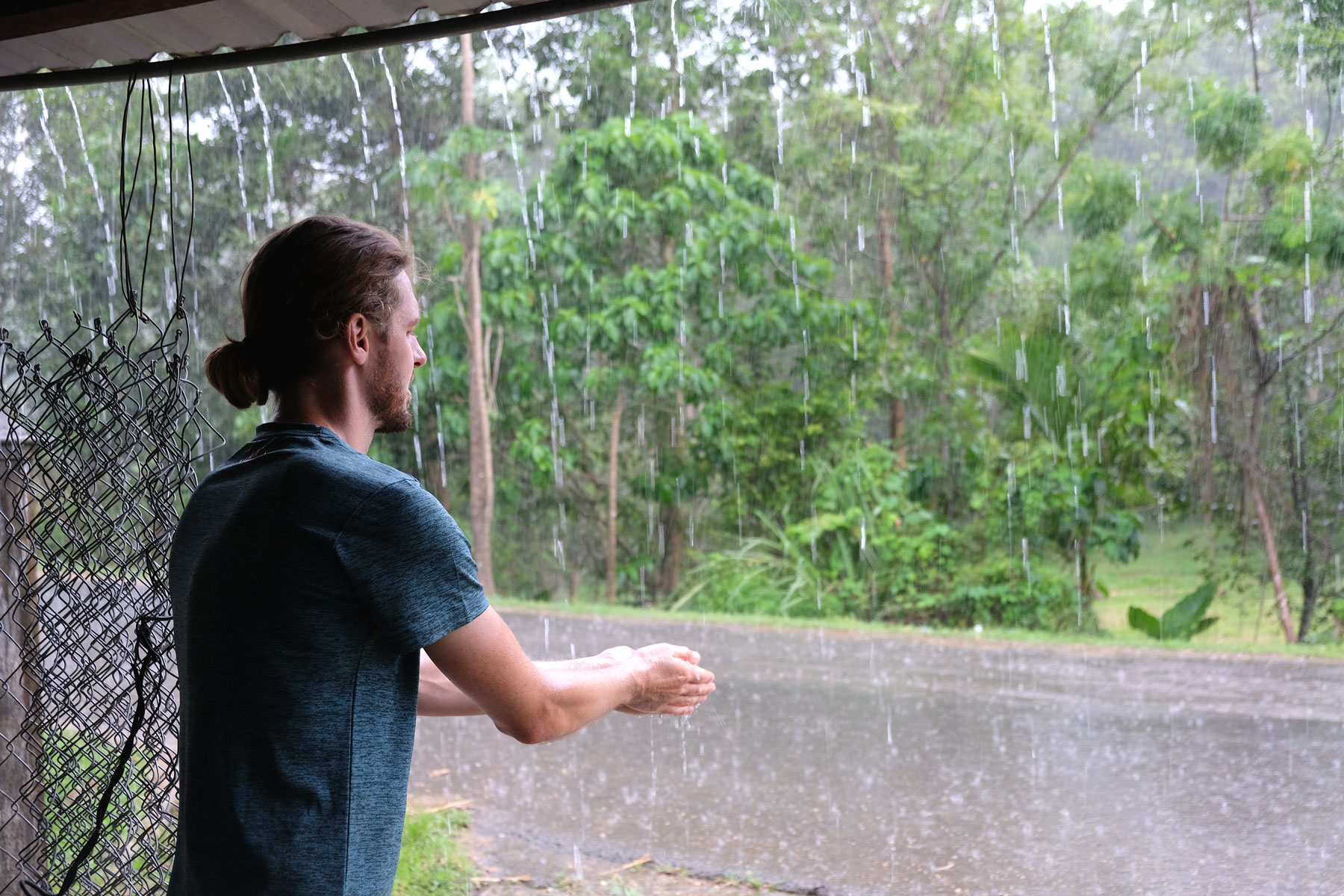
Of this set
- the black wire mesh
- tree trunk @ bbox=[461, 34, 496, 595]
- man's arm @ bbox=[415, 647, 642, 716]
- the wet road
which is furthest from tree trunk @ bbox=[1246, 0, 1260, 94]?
man's arm @ bbox=[415, 647, 642, 716]

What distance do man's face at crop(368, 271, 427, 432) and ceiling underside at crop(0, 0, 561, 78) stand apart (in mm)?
673

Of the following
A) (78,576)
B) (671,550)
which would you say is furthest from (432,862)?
(671,550)

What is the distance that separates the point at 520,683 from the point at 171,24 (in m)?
1.39

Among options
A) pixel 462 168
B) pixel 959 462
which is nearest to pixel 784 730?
pixel 959 462

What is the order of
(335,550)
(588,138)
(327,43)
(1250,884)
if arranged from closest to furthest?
(335,550), (327,43), (1250,884), (588,138)

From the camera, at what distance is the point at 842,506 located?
926 centimetres

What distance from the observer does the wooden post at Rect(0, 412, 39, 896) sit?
207 centimetres

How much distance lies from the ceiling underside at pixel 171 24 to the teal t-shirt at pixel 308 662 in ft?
3.23

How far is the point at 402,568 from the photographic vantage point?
1.07 m

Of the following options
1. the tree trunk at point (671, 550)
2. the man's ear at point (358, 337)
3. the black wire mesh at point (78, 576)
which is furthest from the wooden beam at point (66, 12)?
the tree trunk at point (671, 550)

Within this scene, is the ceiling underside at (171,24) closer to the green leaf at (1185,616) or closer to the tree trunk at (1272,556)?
the green leaf at (1185,616)

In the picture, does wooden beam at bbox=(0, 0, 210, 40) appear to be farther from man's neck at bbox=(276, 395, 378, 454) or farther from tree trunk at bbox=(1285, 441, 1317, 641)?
tree trunk at bbox=(1285, 441, 1317, 641)

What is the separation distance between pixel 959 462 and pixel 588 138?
4181 mm

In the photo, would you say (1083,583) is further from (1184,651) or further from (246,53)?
(246,53)
